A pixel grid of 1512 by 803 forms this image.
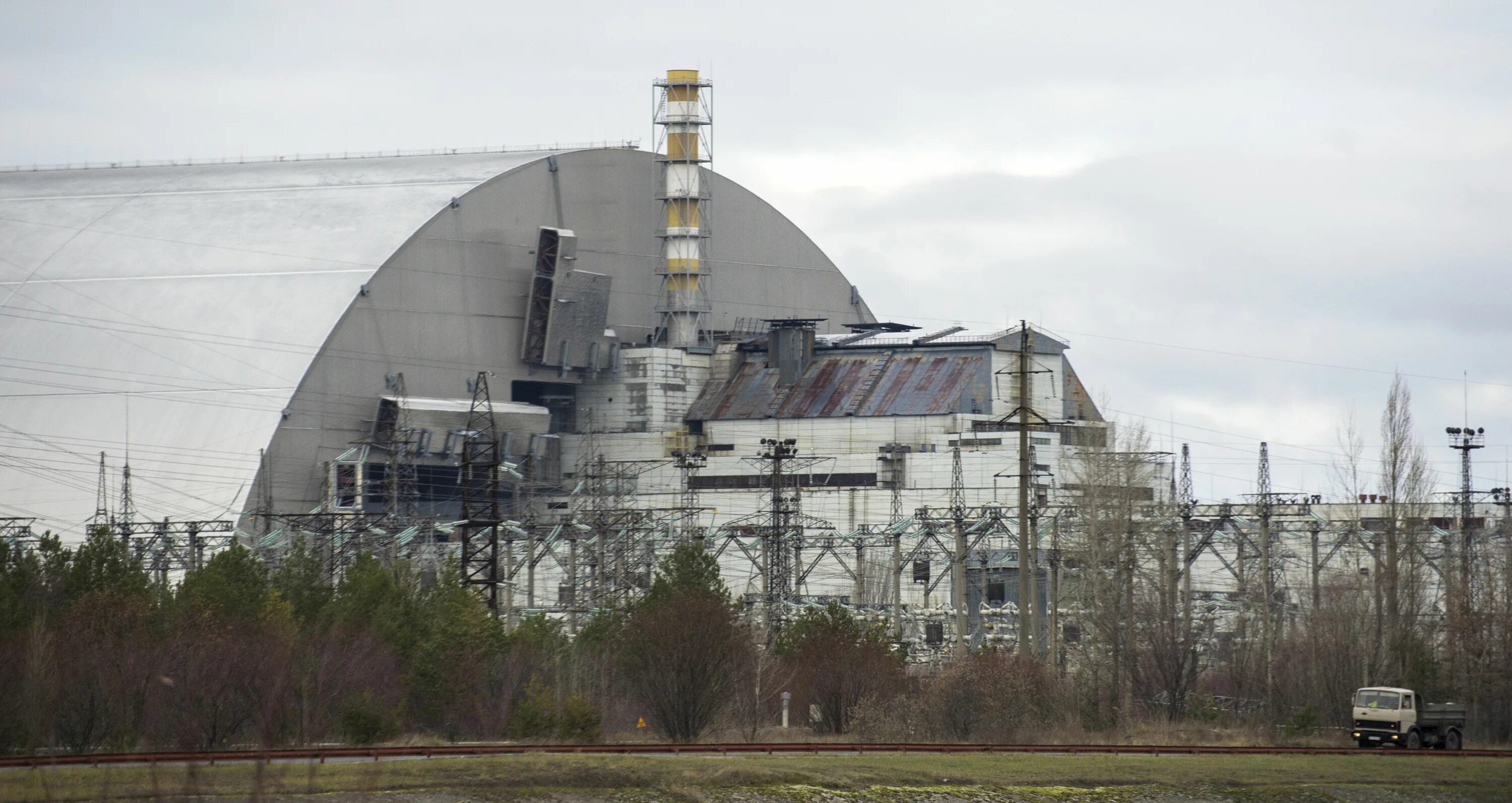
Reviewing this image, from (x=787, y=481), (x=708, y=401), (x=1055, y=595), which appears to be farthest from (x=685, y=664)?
(x=708, y=401)

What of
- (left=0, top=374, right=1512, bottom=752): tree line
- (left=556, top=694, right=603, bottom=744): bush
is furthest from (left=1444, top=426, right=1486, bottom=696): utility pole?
(left=556, top=694, right=603, bottom=744): bush

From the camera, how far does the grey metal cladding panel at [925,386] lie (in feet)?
293

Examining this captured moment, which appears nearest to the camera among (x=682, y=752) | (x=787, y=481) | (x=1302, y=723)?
(x=682, y=752)

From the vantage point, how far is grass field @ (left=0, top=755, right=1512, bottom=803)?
29.0 meters

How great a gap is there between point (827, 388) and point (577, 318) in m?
11.1

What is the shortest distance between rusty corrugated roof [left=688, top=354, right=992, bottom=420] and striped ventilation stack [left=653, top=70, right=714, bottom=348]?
3485 mm

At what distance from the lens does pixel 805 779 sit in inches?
1281

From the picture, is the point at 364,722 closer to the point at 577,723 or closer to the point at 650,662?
the point at 577,723

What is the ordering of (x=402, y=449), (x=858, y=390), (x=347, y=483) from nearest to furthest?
(x=402, y=449) → (x=347, y=483) → (x=858, y=390)

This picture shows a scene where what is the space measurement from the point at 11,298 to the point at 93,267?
138 inches

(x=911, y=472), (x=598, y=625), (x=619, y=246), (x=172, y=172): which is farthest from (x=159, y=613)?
(x=172, y=172)

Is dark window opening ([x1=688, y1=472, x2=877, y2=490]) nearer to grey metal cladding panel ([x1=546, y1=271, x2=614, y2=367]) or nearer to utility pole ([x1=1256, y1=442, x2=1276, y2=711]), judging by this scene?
grey metal cladding panel ([x1=546, y1=271, x2=614, y2=367])

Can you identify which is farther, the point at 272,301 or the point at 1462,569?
the point at 272,301

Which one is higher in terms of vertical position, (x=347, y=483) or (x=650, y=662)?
(x=347, y=483)
